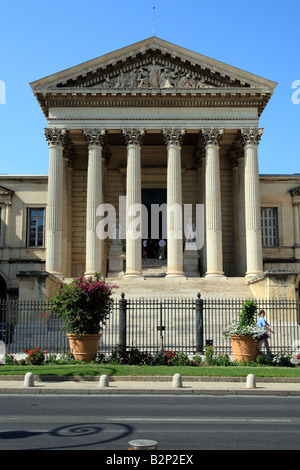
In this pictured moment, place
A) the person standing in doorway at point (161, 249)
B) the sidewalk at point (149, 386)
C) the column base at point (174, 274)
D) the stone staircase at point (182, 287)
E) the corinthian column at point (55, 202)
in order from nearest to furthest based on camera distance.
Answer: the sidewalk at point (149, 386)
the stone staircase at point (182, 287)
the column base at point (174, 274)
the corinthian column at point (55, 202)
the person standing in doorway at point (161, 249)

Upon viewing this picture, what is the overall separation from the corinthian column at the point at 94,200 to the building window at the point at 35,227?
8297 mm

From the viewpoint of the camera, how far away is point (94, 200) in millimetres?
38000

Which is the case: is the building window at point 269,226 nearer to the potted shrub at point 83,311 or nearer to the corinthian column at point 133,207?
the corinthian column at point 133,207

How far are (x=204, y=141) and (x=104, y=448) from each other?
33.1m

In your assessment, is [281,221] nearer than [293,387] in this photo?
No

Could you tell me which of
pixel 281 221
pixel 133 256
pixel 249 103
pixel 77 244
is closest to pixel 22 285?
pixel 133 256

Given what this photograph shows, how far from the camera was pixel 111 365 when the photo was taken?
19953mm

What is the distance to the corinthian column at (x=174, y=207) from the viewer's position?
37.4m

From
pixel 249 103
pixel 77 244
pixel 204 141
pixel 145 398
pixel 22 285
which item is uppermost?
pixel 249 103

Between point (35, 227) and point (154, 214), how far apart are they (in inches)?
387

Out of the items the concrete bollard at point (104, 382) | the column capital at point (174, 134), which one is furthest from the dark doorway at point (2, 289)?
the concrete bollard at point (104, 382)

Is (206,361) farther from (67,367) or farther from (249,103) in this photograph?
(249,103)

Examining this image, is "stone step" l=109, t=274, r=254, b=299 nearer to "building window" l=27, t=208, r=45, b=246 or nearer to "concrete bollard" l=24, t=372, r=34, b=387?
"building window" l=27, t=208, r=45, b=246
